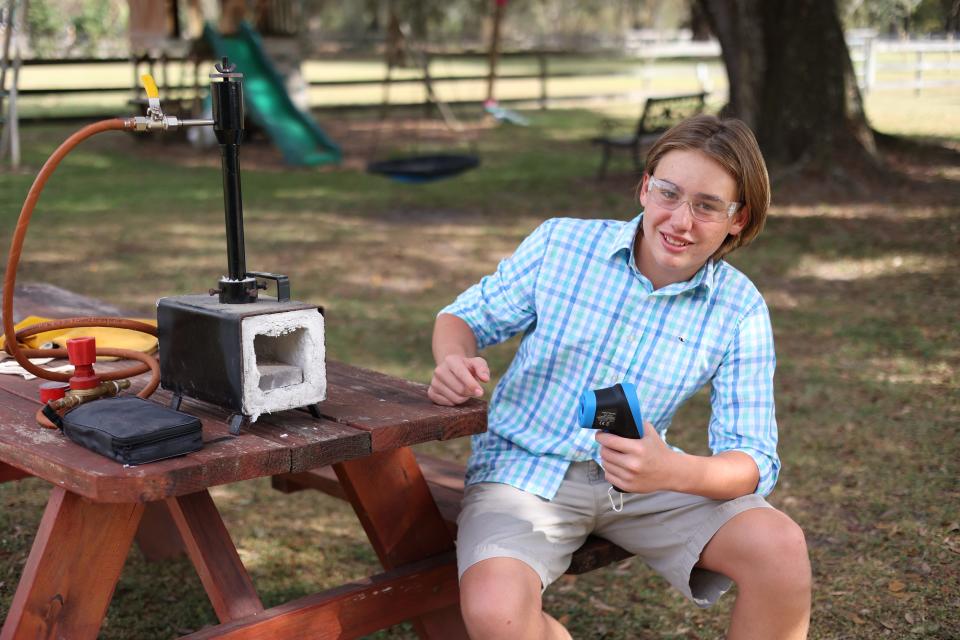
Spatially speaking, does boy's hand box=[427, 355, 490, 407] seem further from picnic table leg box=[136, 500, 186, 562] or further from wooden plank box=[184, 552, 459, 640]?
picnic table leg box=[136, 500, 186, 562]

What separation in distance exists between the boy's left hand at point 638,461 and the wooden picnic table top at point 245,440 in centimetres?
31

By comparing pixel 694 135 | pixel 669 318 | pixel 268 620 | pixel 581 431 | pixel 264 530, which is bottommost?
pixel 264 530

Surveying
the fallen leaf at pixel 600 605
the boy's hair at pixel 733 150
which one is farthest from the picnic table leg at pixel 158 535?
the boy's hair at pixel 733 150

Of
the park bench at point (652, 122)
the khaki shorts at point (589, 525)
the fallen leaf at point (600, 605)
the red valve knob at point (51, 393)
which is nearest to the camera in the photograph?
the red valve knob at point (51, 393)

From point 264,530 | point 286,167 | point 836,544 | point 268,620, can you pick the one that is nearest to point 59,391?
point 268,620

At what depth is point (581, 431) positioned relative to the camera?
2.40 metres

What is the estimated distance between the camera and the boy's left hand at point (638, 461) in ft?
6.66

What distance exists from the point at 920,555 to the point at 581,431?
1616 mm

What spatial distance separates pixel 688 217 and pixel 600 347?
1.14ft

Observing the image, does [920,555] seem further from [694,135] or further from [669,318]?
[694,135]

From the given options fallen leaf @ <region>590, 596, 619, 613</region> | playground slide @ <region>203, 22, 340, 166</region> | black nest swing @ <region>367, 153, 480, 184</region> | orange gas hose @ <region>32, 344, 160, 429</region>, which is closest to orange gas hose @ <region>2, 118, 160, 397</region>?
orange gas hose @ <region>32, 344, 160, 429</region>

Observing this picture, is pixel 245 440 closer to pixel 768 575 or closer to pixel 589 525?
pixel 589 525

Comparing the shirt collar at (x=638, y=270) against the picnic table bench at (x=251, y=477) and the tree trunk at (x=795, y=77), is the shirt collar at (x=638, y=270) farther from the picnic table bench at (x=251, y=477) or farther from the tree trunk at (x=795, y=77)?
the tree trunk at (x=795, y=77)

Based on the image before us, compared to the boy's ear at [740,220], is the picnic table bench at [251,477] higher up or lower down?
lower down
